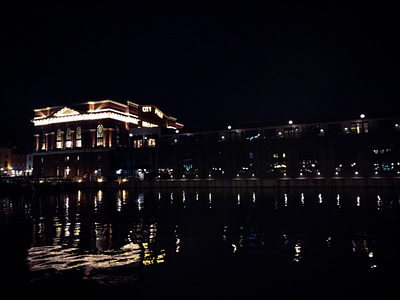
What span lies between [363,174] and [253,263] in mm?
56823

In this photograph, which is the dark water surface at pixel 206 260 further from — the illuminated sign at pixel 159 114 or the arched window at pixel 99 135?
the illuminated sign at pixel 159 114

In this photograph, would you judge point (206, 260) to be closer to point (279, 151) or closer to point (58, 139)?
point (279, 151)

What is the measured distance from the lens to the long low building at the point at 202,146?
5853 cm

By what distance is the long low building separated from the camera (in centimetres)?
5853

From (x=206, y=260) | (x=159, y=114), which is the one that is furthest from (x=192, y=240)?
(x=159, y=114)

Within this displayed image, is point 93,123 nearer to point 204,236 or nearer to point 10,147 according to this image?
point 10,147

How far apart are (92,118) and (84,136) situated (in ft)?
16.6

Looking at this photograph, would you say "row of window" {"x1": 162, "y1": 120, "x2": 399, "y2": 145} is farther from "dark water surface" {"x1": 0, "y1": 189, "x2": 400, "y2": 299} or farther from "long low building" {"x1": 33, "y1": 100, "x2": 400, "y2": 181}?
"dark water surface" {"x1": 0, "y1": 189, "x2": 400, "y2": 299}

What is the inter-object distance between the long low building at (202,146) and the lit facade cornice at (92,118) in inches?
9.5

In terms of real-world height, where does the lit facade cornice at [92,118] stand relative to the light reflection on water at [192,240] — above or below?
above

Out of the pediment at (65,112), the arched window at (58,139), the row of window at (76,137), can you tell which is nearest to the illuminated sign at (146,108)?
the row of window at (76,137)

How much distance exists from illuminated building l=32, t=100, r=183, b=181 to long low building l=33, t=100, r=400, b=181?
0.25m

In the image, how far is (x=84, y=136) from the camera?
256 feet

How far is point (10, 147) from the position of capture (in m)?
106
